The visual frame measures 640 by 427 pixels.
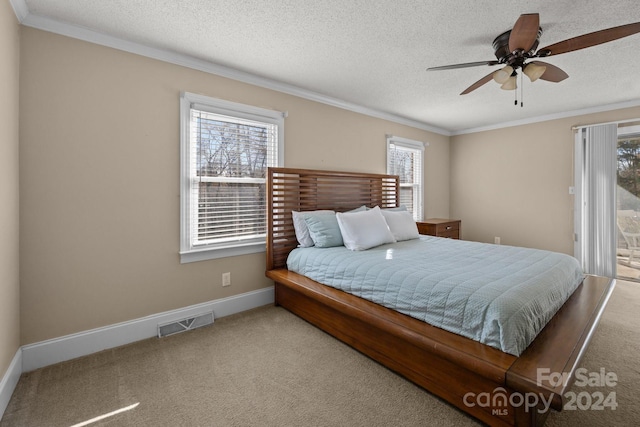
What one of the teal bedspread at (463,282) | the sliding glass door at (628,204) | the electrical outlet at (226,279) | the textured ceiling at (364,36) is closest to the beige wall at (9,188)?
the textured ceiling at (364,36)

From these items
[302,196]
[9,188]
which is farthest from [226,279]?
[9,188]

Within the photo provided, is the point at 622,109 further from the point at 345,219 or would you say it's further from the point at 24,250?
the point at 24,250

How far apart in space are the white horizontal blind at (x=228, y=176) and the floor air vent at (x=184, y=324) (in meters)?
0.66

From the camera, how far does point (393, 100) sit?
379 cm

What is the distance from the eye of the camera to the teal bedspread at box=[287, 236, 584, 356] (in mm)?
1544

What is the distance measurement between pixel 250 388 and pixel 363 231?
1.68 m

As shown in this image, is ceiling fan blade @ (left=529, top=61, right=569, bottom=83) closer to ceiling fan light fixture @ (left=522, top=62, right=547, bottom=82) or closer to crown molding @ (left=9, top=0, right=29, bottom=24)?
ceiling fan light fixture @ (left=522, top=62, right=547, bottom=82)

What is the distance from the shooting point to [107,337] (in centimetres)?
228

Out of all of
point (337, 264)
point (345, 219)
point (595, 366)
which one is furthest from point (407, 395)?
point (345, 219)

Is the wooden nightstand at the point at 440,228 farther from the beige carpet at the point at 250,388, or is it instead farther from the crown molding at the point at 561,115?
the beige carpet at the point at 250,388

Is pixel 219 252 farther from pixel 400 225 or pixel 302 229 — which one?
pixel 400 225

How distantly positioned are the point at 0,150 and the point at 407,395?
267 cm

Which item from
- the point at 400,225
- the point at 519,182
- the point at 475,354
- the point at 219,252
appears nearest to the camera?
the point at 475,354

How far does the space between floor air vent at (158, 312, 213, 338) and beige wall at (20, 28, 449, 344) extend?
137mm
